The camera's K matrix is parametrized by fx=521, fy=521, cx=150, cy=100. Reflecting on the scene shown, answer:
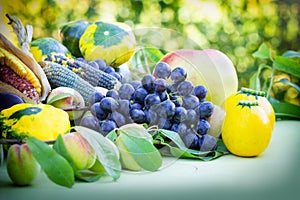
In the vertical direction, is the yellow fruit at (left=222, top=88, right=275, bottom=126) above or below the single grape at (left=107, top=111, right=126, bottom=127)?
above

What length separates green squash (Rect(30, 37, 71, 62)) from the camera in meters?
1.07

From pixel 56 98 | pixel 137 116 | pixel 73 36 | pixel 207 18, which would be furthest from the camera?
pixel 207 18

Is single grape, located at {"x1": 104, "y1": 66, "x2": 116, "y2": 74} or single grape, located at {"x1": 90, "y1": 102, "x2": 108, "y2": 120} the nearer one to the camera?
single grape, located at {"x1": 90, "y1": 102, "x2": 108, "y2": 120}

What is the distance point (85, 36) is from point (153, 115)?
1.41 feet

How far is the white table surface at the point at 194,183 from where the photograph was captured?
2.15ft

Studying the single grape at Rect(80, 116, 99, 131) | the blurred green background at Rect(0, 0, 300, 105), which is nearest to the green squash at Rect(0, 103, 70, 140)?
the single grape at Rect(80, 116, 99, 131)

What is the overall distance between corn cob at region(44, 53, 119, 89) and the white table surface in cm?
24

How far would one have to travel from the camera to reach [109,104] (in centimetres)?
77

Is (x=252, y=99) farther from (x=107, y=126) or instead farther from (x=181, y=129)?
(x=107, y=126)

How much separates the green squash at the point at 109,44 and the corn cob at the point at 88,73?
9 cm

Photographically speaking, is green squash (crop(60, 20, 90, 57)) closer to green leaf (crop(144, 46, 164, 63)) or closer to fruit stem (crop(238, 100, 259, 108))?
green leaf (crop(144, 46, 164, 63))

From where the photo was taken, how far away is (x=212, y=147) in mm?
823

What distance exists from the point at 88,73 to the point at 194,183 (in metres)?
0.36

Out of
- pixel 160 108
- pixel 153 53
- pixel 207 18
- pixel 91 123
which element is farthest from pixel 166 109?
pixel 207 18
